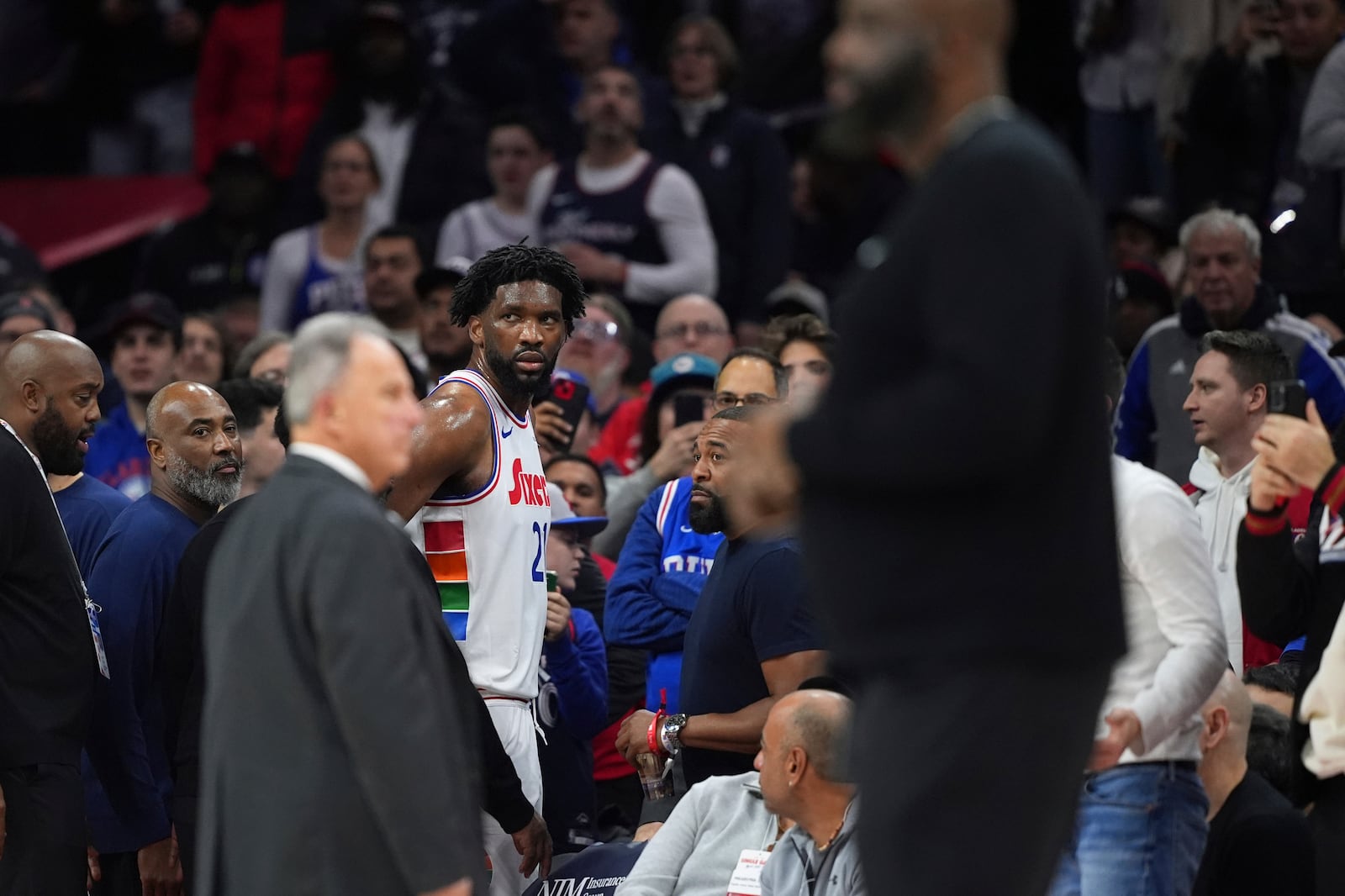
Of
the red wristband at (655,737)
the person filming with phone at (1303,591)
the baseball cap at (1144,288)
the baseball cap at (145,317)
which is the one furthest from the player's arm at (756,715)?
the baseball cap at (145,317)

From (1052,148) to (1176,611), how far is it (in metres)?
2.22

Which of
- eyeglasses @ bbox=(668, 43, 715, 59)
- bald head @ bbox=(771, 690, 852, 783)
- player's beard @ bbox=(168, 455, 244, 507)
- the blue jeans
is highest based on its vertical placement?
eyeglasses @ bbox=(668, 43, 715, 59)

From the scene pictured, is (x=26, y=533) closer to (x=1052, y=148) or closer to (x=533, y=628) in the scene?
(x=533, y=628)

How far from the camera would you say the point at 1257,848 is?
5094mm

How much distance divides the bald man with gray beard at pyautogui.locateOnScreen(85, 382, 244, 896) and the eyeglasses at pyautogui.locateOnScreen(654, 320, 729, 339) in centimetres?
322

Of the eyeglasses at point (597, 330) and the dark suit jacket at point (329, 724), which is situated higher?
the eyeglasses at point (597, 330)

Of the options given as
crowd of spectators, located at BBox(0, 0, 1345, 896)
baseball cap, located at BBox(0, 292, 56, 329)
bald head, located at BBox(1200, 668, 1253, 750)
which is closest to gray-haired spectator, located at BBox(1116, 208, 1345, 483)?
crowd of spectators, located at BBox(0, 0, 1345, 896)

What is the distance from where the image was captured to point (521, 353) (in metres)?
5.37

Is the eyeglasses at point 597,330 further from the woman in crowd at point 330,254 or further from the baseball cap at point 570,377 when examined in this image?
the woman in crowd at point 330,254

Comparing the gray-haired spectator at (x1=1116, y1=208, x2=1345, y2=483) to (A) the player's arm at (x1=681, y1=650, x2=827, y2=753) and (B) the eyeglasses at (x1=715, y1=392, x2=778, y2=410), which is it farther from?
(A) the player's arm at (x1=681, y1=650, x2=827, y2=753)

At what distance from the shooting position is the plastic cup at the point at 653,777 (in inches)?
228

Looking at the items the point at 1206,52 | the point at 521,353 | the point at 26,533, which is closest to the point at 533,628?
the point at 521,353

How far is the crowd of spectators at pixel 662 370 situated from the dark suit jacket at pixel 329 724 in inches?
25.6

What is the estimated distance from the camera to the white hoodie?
253 inches
